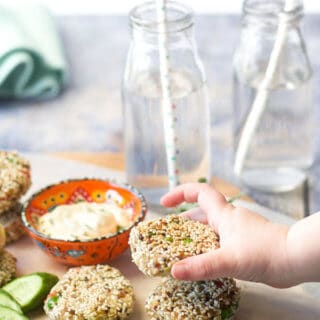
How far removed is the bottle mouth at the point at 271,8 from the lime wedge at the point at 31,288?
994mm

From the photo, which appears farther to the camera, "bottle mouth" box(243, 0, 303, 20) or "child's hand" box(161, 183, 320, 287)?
"bottle mouth" box(243, 0, 303, 20)

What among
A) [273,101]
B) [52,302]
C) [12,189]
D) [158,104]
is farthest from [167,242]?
[273,101]

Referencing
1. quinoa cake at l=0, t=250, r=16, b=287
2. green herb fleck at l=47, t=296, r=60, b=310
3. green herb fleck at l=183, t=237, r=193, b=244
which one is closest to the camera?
green herb fleck at l=183, t=237, r=193, b=244

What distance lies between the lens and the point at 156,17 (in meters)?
2.40

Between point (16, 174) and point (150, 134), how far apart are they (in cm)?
42

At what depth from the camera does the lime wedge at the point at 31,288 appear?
2010mm

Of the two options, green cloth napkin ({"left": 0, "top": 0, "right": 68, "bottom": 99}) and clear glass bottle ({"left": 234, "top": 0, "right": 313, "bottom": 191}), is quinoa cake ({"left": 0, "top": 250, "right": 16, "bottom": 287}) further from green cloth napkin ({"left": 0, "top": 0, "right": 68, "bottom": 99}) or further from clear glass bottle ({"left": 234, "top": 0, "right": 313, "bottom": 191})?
green cloth napkin ({"left": 0, "top": 0, "right": 68, "bottom": 99})

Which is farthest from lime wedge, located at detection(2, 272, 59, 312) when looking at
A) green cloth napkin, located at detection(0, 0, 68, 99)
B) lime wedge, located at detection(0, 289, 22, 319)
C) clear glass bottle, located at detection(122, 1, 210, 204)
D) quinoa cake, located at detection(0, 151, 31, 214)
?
green cloth napkin, located at detection(0, 0, 68, 99)

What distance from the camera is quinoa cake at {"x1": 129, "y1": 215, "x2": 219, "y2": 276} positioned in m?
1.78

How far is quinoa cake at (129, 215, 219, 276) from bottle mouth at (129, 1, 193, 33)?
60cm

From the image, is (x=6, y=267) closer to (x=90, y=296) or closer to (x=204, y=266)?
(x=90, y=296)

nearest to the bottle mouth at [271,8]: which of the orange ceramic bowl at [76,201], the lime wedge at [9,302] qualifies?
the orange ceramic bowl at [76,201]

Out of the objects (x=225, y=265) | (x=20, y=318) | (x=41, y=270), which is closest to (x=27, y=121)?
(x=41, y=270)

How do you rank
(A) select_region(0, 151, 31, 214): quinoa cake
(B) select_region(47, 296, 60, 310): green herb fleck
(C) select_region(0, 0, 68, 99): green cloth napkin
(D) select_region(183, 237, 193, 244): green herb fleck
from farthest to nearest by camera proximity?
1. (C) select_region(0, 0, 68, 99): green cloth napkin
2. (A) select_region(0, 151, 31, 214): quinoa cake
3. (B) select_region(47, 296, 60, 310): green herb fleck
4. (D) select_region(183, 237, 193, 244): green herb fleck
